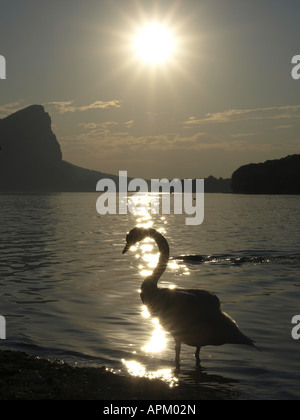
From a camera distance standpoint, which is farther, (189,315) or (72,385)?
(189,315)

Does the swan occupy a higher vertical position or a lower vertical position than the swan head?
lower

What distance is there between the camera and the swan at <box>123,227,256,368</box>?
8.91 m

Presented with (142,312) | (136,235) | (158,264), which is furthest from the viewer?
(142,312)

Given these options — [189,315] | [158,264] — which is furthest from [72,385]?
[158,264]

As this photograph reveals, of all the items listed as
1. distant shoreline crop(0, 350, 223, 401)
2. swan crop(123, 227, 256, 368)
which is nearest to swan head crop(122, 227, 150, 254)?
swan crop(123, 227, 256, 368)

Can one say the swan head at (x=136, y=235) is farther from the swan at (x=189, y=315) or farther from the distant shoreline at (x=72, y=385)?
the distant shoreline at (x=72, y=385)

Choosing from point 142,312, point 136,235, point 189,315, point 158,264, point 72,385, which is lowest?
point 142,312

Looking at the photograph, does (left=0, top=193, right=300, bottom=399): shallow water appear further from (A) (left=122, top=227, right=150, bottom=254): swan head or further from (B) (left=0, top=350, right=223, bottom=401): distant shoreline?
(A) (left=122, top=227, right=150, bottom=254): swan head

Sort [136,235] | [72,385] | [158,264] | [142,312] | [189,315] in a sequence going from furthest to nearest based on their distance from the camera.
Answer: [142,312], [158,264], [136,235], [189,315], [72,385]

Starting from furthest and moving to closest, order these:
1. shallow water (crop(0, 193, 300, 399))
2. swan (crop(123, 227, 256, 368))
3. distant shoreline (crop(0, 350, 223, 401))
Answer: shallow water (crop(0, 193, 300, 399)) < swan (crop(123, 227, 256, 368)) < distant shoreline (crop(0, 350, 223, 401))

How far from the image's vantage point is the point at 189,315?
8.98 metres

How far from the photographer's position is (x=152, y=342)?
11188 millimetres

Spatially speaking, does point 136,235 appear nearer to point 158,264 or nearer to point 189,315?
point 158,264

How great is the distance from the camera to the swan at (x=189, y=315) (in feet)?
29.2
